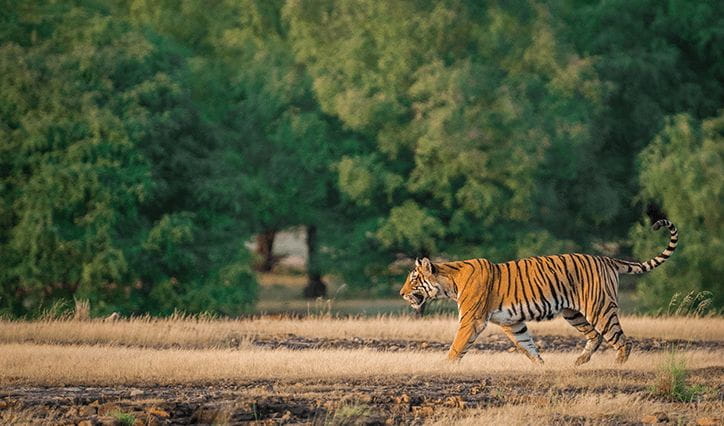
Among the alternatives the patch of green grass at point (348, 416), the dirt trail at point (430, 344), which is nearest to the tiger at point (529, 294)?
the dirt trail at point (430, 344)

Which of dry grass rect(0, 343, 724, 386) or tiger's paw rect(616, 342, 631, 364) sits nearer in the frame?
dry grass rect(0, 343, 724, 386)

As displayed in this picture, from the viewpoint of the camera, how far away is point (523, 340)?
20453 millimetres

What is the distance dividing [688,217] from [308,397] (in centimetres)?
2428

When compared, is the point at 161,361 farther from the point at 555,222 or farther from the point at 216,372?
the point at 555,222

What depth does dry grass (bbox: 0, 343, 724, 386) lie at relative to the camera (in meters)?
17.8

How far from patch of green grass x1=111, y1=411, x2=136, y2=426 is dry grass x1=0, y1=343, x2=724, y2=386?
3696 mm

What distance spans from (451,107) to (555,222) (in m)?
6.76

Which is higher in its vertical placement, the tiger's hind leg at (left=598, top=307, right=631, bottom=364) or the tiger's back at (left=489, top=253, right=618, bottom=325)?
the tiger's back at (left=489, top=253, right=618, bottom=325)

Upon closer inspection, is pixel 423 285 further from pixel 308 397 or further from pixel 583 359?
pixel 308 397

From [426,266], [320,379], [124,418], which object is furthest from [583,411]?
[426,266]

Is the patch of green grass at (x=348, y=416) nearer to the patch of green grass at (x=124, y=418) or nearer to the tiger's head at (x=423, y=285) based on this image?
the patch of green grass at (x=124, y=418)

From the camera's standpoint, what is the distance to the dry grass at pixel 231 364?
1783 cm

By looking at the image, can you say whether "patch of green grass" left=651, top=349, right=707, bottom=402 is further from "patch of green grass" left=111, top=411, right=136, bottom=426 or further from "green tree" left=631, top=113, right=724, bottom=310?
"green tree" left=631, top=113, right=724, bottom=310

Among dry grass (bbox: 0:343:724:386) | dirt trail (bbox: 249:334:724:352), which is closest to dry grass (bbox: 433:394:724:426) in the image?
dry grass (bbox: 0:343:724:386)
